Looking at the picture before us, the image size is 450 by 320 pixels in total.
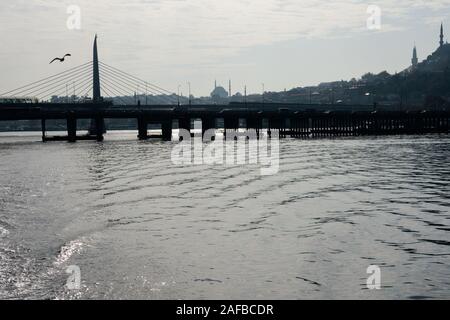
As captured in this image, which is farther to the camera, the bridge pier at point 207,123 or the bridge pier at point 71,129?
the bridge pier at point 207,123

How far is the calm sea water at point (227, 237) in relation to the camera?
63.1ft

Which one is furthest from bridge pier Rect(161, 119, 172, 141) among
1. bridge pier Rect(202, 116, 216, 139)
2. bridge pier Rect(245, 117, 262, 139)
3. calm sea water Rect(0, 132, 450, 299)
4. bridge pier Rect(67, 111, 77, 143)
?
calm sea water Rect(0, 132, 450, 299)

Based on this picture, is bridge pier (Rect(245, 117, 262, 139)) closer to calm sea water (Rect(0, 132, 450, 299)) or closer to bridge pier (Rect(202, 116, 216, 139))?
bridge pier (Rect(202, 116, 216, 139))

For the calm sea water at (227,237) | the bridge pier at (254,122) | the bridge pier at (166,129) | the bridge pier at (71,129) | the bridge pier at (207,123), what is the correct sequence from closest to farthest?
the calm sea water at (227,237) < the bridge pier at (71,129) < the bridge pier at (166,129) < the bridge pier at (207,123) < the bridge pier at (254,122)

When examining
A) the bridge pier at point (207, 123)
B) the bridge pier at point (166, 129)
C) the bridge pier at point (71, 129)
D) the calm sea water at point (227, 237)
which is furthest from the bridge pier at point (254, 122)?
the calm sea water at point (227, 237)

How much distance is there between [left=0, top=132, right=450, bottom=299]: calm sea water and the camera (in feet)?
63.1

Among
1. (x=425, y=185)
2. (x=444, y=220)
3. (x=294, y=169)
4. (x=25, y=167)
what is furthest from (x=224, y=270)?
(x=25, y=167)

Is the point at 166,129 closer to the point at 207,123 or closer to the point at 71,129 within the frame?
the point at 207,123

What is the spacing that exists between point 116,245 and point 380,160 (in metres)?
50.9

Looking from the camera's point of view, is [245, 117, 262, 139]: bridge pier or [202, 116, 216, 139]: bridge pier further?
[245, 117, 262, 139]: bridge pier

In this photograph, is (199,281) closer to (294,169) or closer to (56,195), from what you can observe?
(56,195)

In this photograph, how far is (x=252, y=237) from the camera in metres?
26.4

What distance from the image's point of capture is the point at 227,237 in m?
26.5

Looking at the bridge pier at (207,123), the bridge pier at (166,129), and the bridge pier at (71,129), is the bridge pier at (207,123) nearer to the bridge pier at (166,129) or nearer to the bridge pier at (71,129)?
the bridge pier at (166,129)
